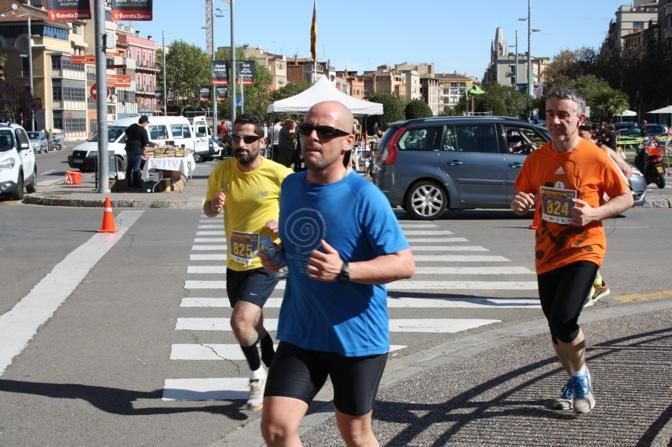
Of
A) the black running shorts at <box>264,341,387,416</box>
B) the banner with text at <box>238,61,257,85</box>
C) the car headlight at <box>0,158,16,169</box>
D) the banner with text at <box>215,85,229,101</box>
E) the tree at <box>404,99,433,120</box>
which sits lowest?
the black running shorts at <box>264,341,387,416</box>

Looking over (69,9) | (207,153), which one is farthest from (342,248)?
(207,153)

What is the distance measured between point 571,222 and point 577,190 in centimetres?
22

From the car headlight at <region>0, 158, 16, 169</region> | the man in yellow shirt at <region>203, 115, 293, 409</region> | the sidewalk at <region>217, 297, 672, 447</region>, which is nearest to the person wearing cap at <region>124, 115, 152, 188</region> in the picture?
the car headlight at <region>0, 158, 16, 169</region>

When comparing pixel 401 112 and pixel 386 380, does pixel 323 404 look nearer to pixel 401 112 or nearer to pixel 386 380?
pixel 386 380

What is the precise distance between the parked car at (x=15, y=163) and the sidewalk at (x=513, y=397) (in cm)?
1662

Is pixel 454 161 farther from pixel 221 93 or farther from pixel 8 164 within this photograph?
pixel 221 93

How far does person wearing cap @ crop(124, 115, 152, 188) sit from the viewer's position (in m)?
24.2

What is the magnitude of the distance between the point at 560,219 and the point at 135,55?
5856 inches

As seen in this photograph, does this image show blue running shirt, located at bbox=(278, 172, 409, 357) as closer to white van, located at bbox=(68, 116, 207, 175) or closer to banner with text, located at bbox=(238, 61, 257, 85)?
white van, located at bbox=(68, 116, 207, 175)

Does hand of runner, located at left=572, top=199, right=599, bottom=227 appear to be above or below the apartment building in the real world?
below

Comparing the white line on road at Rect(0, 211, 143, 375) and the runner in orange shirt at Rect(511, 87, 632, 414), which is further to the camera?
the white line on road at Rect(0, 211, 143, 375)

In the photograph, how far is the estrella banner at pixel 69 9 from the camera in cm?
2455

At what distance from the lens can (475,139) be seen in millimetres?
18078

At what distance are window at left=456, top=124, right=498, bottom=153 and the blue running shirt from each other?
562 inches
